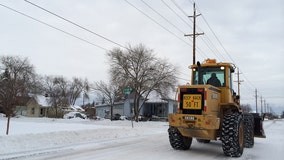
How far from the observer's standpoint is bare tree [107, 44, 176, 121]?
35.1 m

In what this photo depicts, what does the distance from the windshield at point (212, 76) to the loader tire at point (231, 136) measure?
5.41ft

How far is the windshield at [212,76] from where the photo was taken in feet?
33.7

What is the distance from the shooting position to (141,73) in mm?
35125

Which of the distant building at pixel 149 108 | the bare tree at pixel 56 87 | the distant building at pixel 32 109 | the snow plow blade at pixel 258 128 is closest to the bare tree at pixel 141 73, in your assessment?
the distant building at pixel 149 108

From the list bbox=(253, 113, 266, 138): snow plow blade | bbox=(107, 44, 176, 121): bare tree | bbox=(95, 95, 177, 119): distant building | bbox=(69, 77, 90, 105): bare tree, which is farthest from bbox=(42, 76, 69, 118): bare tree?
bbox=(253, 113, 266, 138): snow plow blade

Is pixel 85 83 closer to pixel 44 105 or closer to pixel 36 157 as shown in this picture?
pixel 44 105

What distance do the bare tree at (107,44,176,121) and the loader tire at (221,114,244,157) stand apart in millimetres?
25853

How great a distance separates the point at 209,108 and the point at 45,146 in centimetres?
620

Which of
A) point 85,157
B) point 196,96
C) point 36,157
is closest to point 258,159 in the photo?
point 196,96

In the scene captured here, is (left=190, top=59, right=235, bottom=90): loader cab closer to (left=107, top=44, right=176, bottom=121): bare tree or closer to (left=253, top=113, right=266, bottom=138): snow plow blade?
(left=253, top=113, right=266, bottom=138): snow plow blade

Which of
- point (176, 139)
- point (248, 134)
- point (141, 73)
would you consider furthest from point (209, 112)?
point (141, 73)

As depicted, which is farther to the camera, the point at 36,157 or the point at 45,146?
the point at 45,146

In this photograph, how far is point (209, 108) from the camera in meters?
8.99

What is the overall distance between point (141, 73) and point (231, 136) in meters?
26.7
